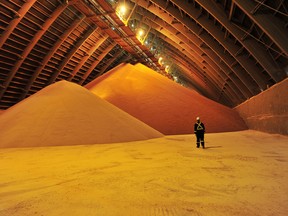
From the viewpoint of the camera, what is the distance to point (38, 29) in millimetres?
17312

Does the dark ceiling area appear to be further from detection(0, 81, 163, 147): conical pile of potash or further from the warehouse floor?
the warehouse floor

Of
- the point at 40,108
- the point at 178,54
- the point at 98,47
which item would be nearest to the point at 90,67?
the point at 98,47

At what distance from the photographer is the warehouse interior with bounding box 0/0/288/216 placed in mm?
3035

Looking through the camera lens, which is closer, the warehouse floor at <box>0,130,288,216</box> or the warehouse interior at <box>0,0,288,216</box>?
the warehouse floor at <box>0,130,288,216</box>

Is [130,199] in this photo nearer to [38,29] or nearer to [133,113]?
[133,113]

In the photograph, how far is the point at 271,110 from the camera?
10703 mm

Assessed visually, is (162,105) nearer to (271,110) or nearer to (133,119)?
(133,119)

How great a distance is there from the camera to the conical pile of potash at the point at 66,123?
8.77 meters

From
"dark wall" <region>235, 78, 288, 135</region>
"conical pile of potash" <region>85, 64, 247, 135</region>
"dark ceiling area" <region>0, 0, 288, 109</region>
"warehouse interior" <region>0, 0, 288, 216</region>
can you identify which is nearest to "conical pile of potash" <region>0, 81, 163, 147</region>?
"warehouse interior" <region>0, 0, 288, 216</region>

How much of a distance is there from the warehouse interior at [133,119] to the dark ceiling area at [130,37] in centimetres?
7

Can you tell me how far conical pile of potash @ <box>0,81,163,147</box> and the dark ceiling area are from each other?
232 inches

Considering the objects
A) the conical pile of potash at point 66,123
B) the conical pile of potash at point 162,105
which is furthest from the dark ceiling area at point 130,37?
the conical pile of potash at point 66,123

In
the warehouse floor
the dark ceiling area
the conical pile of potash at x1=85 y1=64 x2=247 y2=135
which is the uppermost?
the dark ceiling area

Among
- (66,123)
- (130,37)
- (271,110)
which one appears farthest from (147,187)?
(130,37)
